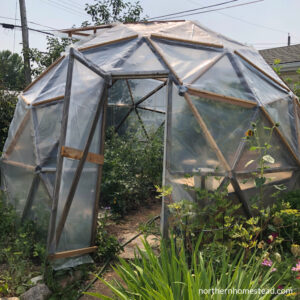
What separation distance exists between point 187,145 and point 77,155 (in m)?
1.56

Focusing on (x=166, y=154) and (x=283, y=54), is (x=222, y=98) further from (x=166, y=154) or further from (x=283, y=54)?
(x=283, y=54)

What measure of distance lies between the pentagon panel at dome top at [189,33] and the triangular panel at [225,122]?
132 centimetres

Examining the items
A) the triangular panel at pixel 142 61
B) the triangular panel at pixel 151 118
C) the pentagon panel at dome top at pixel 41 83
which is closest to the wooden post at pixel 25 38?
the triangular panel at pixel 151 118

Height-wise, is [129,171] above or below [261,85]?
below

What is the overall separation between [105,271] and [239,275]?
241cm

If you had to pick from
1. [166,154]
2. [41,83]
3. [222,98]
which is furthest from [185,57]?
[41,83]

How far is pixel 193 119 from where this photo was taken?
474 cm

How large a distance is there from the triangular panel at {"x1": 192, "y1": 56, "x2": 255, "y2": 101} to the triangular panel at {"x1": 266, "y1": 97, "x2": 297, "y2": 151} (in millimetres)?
568

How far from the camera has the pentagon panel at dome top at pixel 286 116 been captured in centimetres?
557

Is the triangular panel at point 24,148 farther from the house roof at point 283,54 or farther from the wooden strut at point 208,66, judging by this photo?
the house roof at point 283,54

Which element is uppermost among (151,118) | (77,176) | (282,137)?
(151,118)

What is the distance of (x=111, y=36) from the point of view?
600cm

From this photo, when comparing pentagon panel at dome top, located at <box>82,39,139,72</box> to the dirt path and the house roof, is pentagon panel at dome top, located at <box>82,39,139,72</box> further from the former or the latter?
the house roof

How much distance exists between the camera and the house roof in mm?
14819
